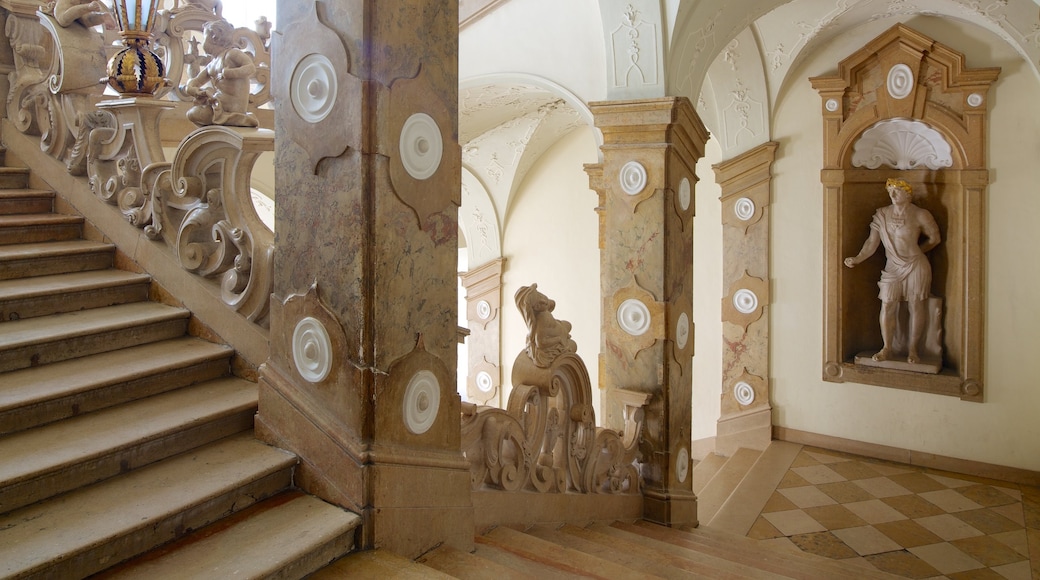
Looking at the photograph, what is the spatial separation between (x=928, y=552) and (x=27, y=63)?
252 inches

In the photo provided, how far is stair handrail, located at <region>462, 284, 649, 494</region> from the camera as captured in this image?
282 centimetres

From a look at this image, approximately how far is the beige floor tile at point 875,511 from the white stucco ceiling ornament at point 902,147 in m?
3.47

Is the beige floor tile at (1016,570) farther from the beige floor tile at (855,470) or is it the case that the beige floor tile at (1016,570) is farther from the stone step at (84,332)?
the stone step at (84,332)

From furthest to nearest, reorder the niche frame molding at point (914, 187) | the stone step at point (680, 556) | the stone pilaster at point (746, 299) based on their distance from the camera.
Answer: the stone pilaster at point (746, 299) < the niche frame molding at point (914, 187) < the stone step at point (680, 556)

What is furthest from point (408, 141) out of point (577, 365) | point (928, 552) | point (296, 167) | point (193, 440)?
point (928, 552)

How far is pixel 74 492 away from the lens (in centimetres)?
189

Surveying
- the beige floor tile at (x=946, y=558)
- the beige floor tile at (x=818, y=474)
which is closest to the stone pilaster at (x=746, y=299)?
the beige floor tile at (x=818, y=474)

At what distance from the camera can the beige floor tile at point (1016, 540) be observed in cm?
546

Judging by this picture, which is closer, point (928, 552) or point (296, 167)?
point (296, 167)

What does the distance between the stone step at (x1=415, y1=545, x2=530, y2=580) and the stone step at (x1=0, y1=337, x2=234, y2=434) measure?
1.02 metres

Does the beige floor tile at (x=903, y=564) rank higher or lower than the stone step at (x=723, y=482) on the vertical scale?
lower

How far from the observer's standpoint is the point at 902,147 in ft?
25.2

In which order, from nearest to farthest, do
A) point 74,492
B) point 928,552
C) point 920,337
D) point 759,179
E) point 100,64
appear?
point 74,492 < point 100,64 < point 928,552 < point 920,337 < point 759,179

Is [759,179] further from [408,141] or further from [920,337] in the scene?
[408,141]
